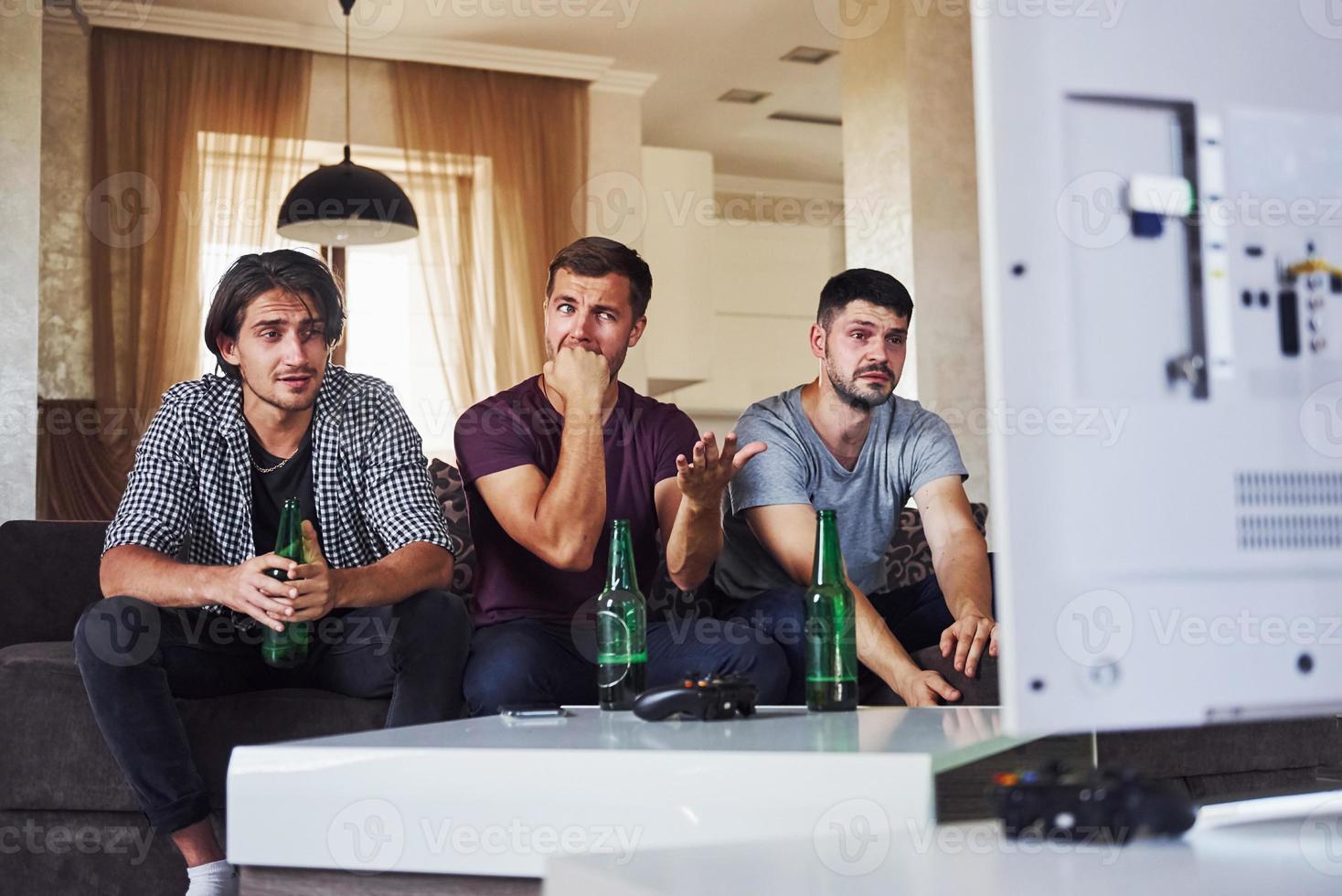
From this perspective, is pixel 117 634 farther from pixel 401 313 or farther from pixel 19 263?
pixel 401 313

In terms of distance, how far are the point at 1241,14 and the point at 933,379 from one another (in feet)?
12.6

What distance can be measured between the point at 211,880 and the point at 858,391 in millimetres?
1274

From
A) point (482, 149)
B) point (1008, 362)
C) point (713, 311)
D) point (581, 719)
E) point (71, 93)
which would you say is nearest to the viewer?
point (1008, 362)

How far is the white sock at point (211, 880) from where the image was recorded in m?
1.74

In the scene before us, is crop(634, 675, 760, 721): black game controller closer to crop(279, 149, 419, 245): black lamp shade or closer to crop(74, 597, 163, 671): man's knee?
crop(74, 597, 163, 671): man's knee

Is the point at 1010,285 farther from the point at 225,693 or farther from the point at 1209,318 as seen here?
the point at 225,693

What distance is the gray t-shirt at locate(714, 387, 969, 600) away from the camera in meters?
2.27

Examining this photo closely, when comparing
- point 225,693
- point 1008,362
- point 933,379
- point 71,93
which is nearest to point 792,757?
point 1008,362

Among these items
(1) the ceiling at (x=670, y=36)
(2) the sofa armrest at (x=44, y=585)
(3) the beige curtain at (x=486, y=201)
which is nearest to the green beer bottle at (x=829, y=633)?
(2) the sofa armrest at (x=44, y=585)

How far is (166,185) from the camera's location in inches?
205

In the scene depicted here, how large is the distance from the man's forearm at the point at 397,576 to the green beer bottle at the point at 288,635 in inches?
4.0

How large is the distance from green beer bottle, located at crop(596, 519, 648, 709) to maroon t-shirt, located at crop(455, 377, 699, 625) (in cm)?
51

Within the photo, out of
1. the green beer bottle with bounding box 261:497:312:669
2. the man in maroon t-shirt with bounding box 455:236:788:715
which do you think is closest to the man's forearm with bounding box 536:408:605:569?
the man in maroon t-shirt with bounding box 455:236:788:715

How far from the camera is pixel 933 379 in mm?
4434
